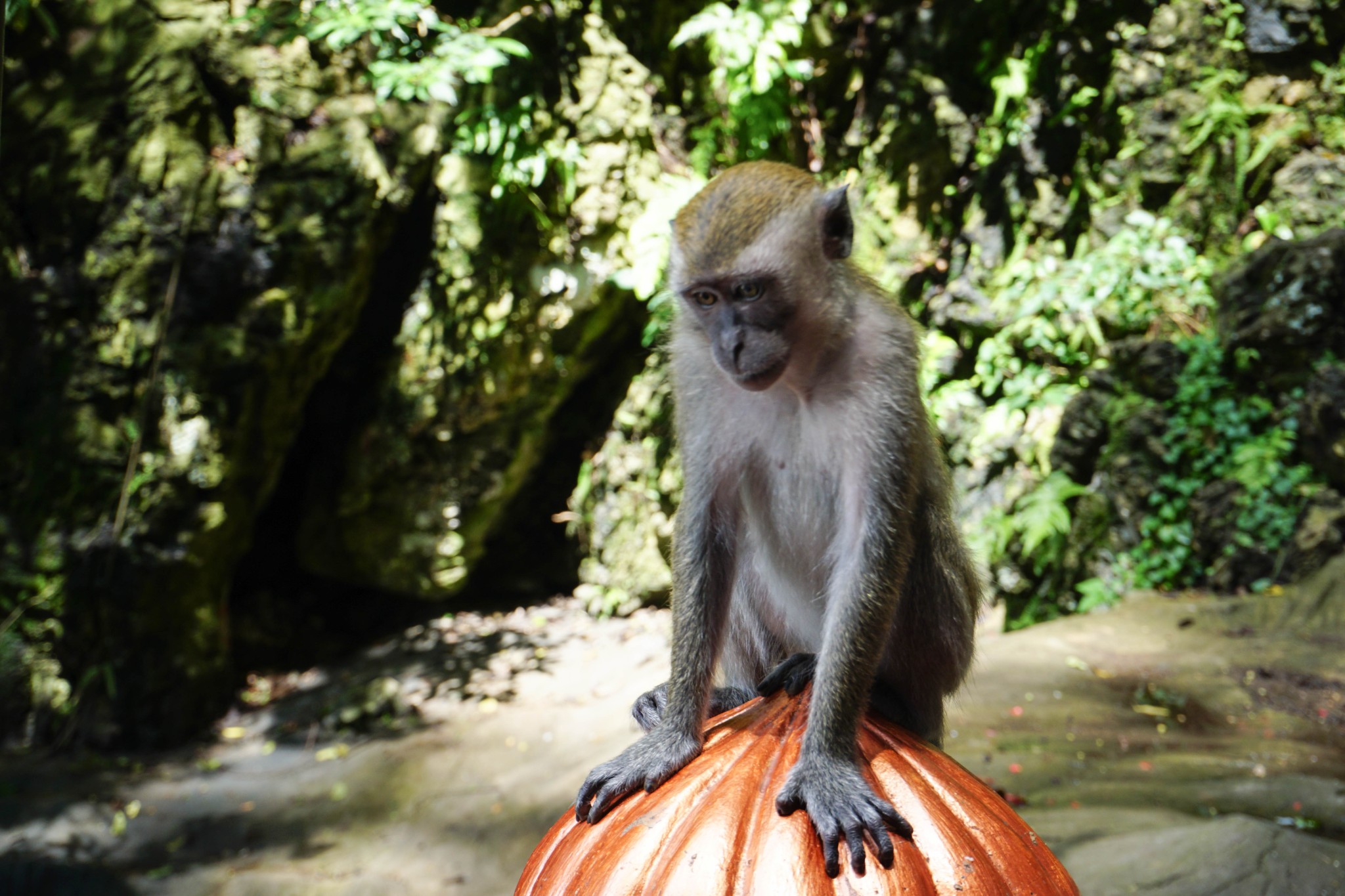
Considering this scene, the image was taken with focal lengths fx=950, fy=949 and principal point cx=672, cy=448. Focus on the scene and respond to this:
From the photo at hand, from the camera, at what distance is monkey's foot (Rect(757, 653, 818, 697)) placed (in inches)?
87.4

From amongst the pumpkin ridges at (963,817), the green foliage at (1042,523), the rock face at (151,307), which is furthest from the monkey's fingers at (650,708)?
the rock face at (151,307)

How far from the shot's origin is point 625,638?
788 centimetres

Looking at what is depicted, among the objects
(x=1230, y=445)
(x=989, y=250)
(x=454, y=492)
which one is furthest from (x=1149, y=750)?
(x=454, y=492)

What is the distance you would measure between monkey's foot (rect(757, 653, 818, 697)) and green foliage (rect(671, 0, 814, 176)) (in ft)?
16.6

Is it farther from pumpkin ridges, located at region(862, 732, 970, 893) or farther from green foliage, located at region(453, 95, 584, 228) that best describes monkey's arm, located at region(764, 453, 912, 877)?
green foliage, located at region(453, 95, 584, 228)

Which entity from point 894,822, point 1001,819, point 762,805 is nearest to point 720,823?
point 762,805

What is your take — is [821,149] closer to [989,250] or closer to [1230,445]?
[989,250]

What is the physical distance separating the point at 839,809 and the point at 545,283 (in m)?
6.43

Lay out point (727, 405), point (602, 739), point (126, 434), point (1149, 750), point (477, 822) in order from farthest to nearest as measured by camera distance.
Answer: point (126, 434) → point (602, 739) → point (477, 822) → point (1149, 750) → point (727, 405)

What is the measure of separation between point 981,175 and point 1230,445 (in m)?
2.86

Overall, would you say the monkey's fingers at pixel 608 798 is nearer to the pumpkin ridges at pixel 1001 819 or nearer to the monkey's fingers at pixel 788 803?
the monkey's fingers at pixel 788 803

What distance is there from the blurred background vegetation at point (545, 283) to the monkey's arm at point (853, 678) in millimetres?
3748

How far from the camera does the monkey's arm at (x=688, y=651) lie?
2.05 m

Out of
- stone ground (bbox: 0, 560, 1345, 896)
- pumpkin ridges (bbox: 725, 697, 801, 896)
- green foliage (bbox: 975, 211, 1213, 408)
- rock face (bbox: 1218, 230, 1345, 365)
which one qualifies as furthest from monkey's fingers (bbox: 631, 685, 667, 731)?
rock face (bbox: 1218, 230, 1345, 365)
